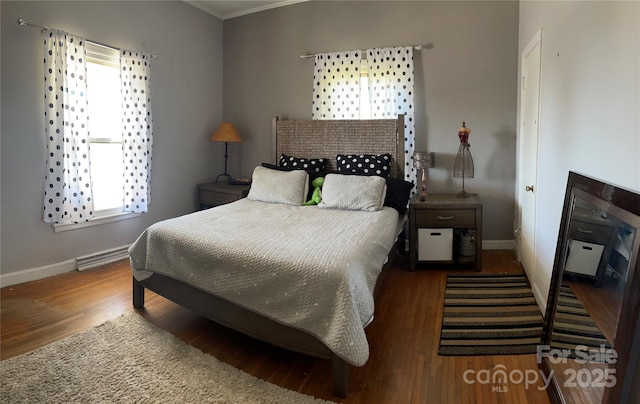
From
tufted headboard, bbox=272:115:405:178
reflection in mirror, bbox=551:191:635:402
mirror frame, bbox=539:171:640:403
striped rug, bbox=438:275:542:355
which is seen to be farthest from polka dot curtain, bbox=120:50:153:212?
mirror frame, bbox=539:171:640:403

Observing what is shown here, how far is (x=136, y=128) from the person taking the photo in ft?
12.8

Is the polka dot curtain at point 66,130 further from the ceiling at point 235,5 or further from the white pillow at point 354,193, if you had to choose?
the white pillow at point 354,193

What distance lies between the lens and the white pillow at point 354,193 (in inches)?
128

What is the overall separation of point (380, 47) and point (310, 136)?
1.23 metres

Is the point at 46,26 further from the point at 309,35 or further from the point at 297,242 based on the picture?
the point at 297,242

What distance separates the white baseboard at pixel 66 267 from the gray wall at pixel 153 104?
0.15ft

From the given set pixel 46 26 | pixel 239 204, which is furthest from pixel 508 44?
pixel 46 26

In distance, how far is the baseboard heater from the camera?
3.52 metres

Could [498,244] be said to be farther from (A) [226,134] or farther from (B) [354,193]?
(A) [226,134]

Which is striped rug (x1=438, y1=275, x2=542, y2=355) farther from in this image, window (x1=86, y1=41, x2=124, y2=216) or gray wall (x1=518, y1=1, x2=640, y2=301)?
window (x1=86, y1=41, x2=124, y2=216)

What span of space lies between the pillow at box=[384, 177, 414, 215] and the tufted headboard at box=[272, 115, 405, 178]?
381mm

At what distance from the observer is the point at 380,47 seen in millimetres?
4117

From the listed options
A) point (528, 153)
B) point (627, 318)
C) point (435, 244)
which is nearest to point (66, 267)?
point (435, 244)

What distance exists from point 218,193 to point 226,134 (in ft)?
2.43
